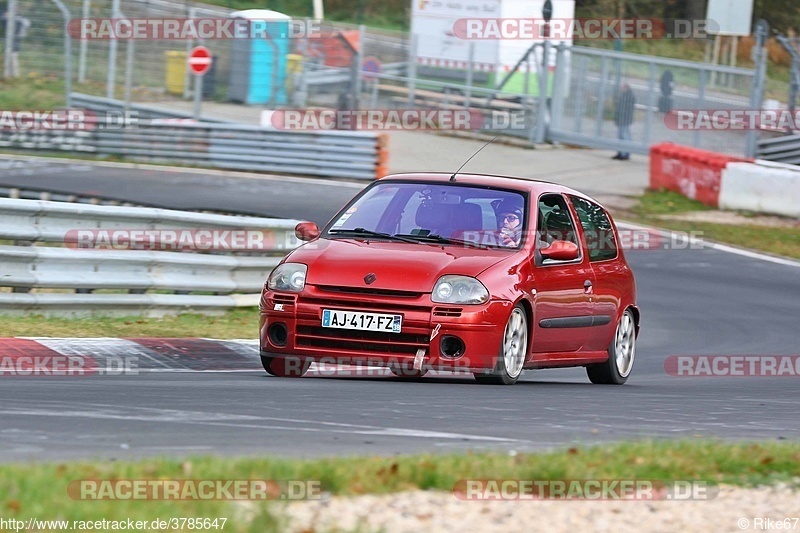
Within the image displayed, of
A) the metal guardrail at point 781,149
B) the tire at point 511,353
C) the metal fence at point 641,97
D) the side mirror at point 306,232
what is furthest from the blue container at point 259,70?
the tire at point 511,353

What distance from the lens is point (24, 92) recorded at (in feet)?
101

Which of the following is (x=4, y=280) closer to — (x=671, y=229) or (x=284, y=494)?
(x=284, y=494)

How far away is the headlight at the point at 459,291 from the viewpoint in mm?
8852

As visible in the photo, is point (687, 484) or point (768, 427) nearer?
point (687, 484)

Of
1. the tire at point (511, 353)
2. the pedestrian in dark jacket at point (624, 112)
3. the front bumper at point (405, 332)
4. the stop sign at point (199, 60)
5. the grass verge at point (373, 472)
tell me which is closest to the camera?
the grass verge at point (373, 472)

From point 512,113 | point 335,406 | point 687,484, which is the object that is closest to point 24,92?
point 512,113

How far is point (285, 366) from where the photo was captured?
375 inches

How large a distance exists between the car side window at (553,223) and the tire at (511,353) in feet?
2.18

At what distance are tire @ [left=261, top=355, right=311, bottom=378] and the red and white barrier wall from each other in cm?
1517

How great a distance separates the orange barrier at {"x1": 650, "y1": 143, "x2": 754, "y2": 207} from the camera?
2420cm

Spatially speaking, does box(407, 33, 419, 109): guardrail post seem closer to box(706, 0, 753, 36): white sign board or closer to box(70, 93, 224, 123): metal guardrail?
box(70, 93, 224, 123): metal guardrail

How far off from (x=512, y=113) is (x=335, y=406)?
25245mm

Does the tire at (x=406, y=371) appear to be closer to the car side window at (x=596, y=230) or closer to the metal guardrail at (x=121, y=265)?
the car side window at (x=596, y=230)

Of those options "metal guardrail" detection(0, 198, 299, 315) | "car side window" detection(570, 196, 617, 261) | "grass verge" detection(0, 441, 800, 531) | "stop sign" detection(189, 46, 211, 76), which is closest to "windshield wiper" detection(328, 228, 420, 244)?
"car side window" detection(570, 196, 617, 261)
